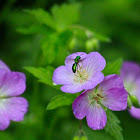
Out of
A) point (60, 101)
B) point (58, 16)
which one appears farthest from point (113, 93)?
point (58, 16)

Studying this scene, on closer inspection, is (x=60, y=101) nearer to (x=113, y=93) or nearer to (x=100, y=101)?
(x=100, y=101)

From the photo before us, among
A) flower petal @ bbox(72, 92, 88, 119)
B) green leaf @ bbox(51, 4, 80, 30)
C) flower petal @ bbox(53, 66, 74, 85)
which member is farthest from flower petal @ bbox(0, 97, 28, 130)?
green leaf @ bbox(51, 4, 80, 30)

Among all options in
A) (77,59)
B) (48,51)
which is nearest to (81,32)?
(48,51)

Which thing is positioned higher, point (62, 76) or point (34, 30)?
point (62, 76)

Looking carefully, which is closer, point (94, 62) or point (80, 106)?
point (80, 106)

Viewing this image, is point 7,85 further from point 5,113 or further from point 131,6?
point 131,6
